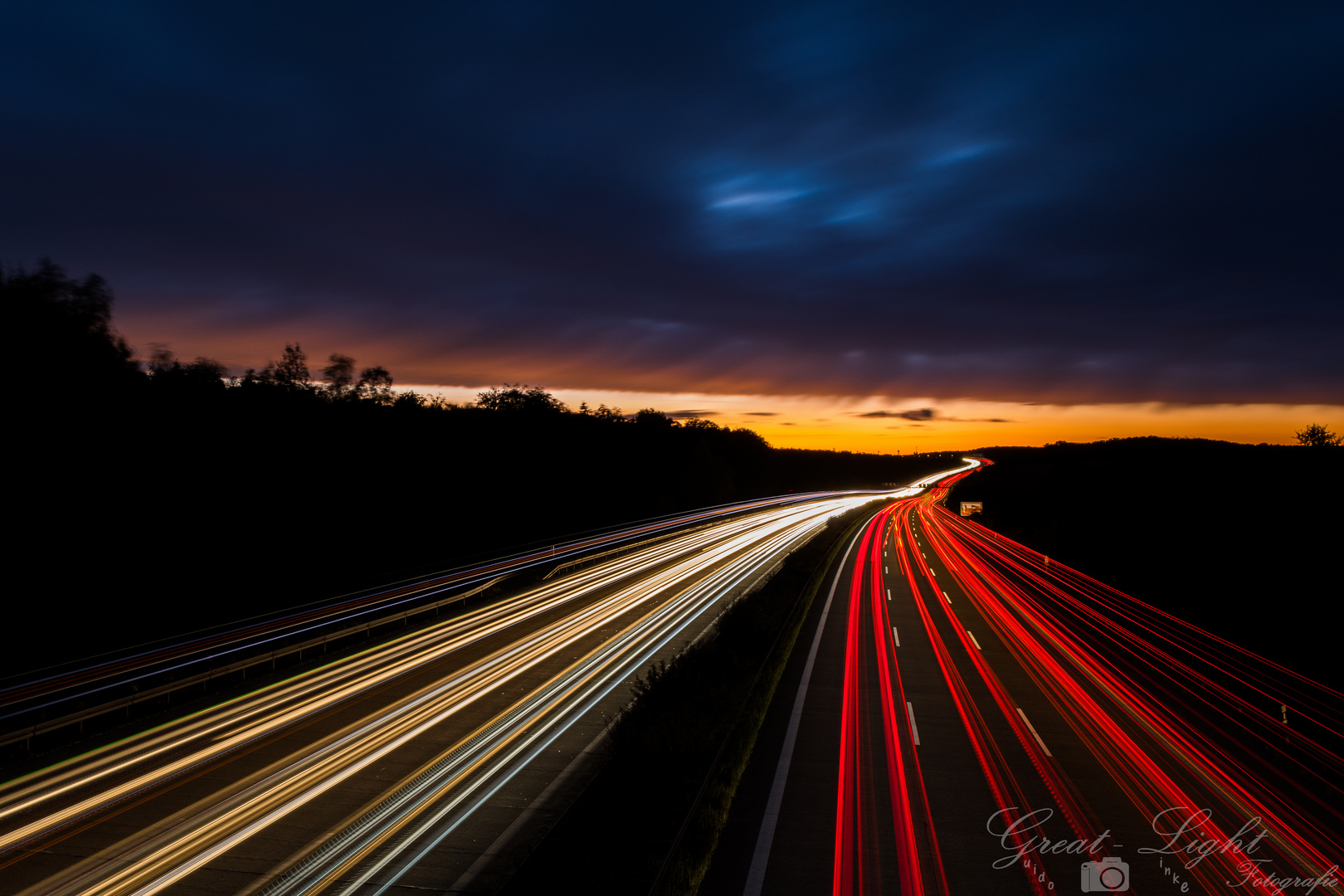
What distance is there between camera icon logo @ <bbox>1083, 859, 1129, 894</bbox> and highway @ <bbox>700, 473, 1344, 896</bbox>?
30mm

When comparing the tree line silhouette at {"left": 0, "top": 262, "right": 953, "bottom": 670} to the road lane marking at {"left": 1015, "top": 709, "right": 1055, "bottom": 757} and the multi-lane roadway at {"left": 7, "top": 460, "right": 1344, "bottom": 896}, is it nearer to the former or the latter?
the multi-lane roadway at {"left": 7, "top": 460, "right": 1344, "bottom": 896}

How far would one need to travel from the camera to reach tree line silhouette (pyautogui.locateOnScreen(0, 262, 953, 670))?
29.1 metres

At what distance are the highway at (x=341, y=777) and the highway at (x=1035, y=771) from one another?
3.56 meters

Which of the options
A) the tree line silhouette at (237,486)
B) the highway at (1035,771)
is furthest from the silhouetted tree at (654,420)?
the highway at (1035,771)

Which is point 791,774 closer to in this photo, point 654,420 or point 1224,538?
point 1224,538

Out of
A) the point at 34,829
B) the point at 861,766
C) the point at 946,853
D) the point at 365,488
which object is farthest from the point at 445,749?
the point at 365,488

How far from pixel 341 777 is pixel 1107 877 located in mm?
10907

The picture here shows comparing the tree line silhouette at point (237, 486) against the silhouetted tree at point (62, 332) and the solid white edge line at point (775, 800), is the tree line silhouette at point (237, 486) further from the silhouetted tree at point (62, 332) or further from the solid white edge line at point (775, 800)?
the solid white edge line at point (775, 800)

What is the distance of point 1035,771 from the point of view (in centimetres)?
1252

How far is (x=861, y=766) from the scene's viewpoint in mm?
12625

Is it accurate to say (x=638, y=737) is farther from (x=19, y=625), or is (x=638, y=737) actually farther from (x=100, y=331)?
(x=100, y=331)

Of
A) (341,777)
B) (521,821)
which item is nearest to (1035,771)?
(521,821)

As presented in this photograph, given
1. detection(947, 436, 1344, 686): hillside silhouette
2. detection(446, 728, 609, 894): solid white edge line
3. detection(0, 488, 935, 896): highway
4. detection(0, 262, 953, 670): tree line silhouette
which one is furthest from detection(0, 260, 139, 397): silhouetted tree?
detection(947, 436, 1344, 686): hillside silhouette

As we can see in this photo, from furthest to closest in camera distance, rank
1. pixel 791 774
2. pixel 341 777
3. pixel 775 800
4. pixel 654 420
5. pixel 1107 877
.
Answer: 1. pixel 654 420
2. pixel 791 774
3. pixel 341 777
4. pixel 775 800
5. pixel 1107 877
